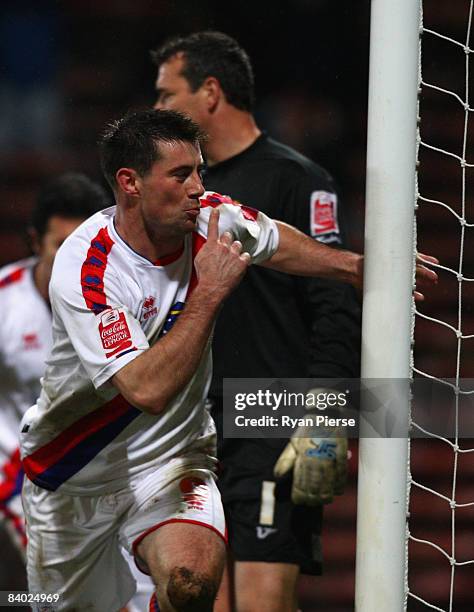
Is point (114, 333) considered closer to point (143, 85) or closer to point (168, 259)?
point (168, 259)

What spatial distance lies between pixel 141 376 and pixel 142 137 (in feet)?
1.67

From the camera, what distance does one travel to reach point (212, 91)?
3201 millimetres

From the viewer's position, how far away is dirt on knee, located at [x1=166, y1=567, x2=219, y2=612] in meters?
2.16

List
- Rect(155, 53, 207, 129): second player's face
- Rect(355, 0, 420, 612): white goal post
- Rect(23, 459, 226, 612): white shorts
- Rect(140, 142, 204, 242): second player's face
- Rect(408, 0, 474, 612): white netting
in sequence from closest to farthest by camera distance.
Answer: Rect(355, 0, 420, 612): white goal post < Rect(140, 142, 204, 242): second player's face < Rect(23, 459, 226, 612): white shorts < Rect(155, 53, 207, 129): second player's face < Rect(408, 0, 474, 612): white netting

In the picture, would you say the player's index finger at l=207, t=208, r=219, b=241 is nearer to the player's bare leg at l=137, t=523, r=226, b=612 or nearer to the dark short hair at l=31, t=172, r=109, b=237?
the player's bare leg at l=137, t=523, r=226, b=612

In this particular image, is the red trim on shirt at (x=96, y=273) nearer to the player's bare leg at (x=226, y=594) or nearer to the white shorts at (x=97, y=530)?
the white shorts at (x=97, y=530)

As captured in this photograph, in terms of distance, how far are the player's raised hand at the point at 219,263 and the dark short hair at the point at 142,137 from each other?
194 mm

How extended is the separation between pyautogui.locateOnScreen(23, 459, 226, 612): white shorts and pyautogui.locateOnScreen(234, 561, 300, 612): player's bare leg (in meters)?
0.36

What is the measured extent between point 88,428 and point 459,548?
2756 mm

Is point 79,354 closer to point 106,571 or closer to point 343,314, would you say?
point 106,571

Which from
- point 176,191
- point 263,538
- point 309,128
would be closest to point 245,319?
point 263,538

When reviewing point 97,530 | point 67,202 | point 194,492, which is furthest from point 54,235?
point 194,492

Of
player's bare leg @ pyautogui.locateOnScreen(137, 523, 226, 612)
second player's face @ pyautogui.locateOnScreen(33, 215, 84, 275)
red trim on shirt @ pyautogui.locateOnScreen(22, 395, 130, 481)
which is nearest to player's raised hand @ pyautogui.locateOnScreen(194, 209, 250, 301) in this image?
red trim on shirt @ pyautogui.locateOnScreen(22, 395, 130, 481)

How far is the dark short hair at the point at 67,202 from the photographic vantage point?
3793mm
